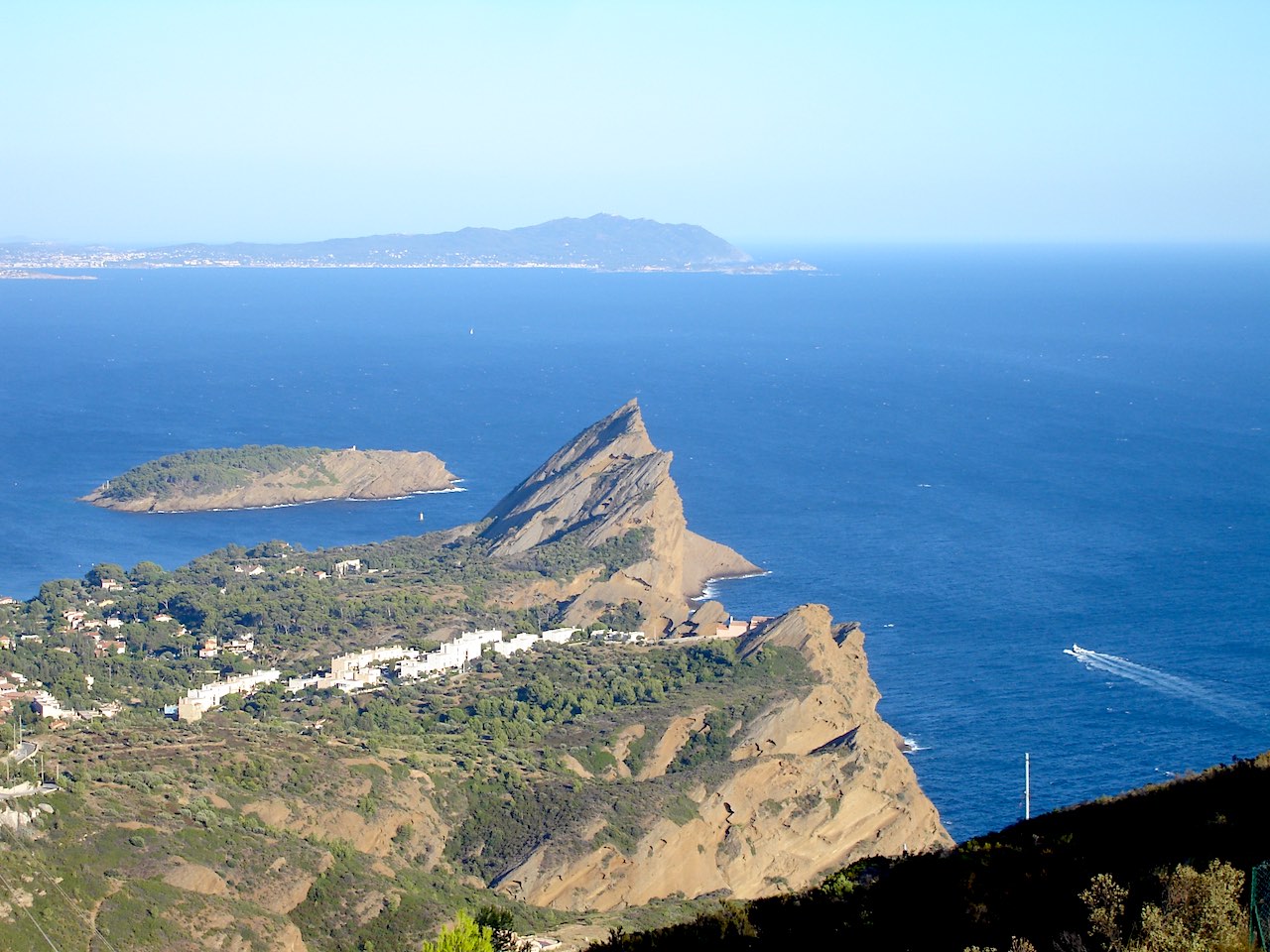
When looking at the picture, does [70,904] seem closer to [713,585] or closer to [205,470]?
[713,585]

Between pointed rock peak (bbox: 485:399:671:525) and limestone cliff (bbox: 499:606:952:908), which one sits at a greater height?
pointed rock peak (bbox: 485:399:671:525)

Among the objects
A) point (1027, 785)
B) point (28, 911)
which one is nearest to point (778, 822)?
point (1027, 785)

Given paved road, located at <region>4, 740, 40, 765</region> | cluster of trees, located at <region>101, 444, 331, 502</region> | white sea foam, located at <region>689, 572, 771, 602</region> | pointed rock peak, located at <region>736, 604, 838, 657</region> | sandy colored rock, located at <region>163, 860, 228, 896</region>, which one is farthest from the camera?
cluster of trees, located at <region>101, 444, 331, 502</region>

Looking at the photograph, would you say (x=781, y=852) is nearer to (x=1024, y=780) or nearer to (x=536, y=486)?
(x=1024, y=780)

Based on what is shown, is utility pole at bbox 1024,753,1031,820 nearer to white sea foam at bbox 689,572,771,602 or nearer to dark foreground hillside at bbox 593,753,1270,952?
dark foreground hillside at bbox 593,753,1270,952

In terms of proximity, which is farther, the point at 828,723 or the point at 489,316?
the point at 489,316

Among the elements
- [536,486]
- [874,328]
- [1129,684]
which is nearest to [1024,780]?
[1129,684]

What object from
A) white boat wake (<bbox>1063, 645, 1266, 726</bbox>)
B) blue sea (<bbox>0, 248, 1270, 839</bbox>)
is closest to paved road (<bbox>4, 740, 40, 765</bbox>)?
blue sea (<bbox>0, 248, 1270, 839</bbox>)
